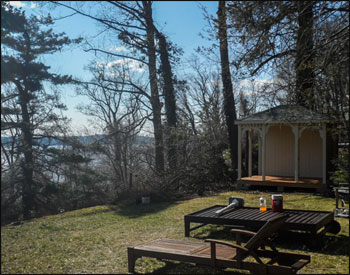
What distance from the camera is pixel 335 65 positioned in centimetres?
344

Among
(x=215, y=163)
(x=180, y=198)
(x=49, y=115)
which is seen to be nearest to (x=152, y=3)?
(x=215, y=163)

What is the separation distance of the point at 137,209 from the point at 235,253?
7.00ft

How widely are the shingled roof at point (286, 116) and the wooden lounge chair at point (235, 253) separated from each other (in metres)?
0.79

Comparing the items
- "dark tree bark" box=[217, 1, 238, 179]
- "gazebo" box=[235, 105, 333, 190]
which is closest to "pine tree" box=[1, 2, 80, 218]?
"dark tree bark" box=[217, 1, 238, 179]

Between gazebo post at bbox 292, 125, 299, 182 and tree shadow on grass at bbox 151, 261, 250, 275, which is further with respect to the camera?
tree shadow on grass at bbox 151, 261, 250, 275

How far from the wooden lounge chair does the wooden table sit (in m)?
0.20

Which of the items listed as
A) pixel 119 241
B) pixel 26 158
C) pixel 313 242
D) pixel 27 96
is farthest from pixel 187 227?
pixel 27 96

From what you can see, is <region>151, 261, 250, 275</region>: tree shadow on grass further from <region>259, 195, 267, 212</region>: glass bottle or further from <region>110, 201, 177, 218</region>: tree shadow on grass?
<region>259, 195, 267, 212</region>: glass bottle

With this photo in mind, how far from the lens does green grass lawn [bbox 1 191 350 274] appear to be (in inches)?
154

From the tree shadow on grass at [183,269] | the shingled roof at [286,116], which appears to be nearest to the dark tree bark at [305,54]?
the shingled roof at [286,116]

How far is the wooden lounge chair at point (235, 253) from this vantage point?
3.40 m

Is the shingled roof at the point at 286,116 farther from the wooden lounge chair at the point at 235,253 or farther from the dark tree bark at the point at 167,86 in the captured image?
the dark tree bark at the point at 167,86

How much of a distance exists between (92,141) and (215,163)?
536 cm

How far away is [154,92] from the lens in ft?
15.4
